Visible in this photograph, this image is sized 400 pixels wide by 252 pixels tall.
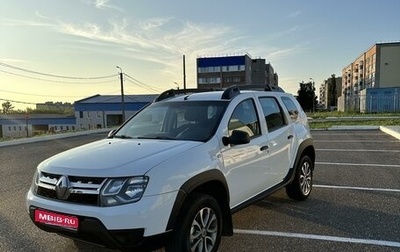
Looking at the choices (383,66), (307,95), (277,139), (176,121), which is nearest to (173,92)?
(176,121)

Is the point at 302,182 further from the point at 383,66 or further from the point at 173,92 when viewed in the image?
the point at 383,66

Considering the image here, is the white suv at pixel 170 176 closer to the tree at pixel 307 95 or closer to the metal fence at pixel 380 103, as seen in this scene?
the metal fence at pixel 380 103

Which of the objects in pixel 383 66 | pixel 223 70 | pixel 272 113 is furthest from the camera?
pixel 223 70

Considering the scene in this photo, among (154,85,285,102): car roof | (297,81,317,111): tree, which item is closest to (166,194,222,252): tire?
(154,85,285,102): car roof

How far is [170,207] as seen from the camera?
2.89 meters

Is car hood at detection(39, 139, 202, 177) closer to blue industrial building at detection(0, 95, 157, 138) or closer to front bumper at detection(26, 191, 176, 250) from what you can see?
front bumper at detection(26, 191, 176, 250)

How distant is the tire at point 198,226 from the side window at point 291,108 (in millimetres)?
2658

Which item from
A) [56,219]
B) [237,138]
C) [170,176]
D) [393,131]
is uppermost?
[237,138]

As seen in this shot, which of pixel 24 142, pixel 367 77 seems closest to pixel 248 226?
pixel 24 142

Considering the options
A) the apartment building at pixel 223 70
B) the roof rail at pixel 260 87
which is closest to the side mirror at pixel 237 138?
the roof rail at pixel 260 87

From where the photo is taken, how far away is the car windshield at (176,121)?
3830mm

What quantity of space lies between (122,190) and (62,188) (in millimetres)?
620

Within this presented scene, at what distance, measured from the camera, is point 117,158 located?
3107mm

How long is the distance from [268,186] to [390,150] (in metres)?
8.46
